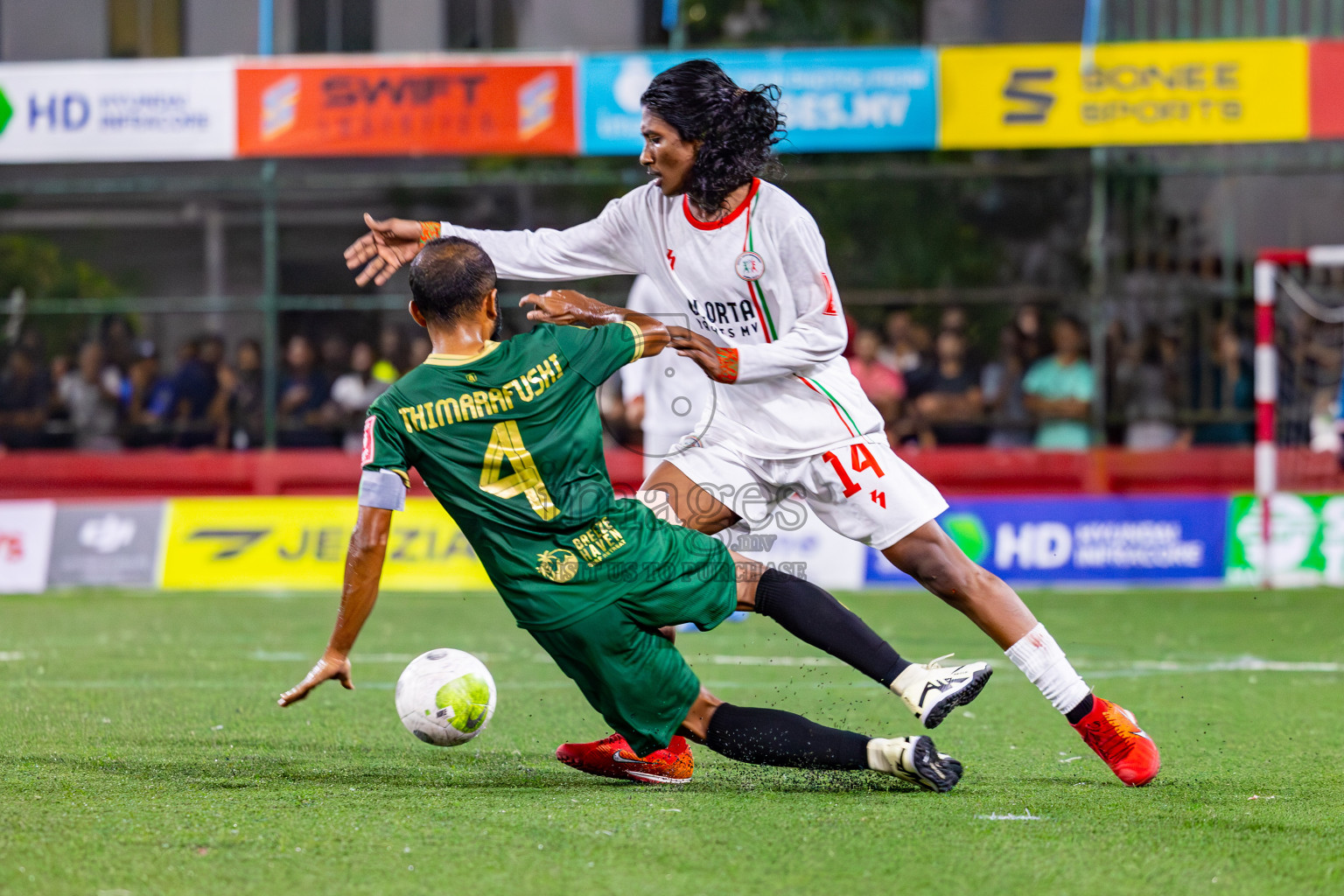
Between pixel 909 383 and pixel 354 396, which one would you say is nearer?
pixel 909 383

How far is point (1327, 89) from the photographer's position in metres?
14.6

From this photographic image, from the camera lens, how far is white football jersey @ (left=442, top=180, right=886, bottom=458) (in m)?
5.01

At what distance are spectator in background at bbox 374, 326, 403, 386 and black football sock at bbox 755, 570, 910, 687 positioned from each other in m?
11.2

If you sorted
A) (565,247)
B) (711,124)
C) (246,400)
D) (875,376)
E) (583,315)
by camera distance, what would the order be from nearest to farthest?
(583,315) < (711,124) < (565,247) < (875,376) < (246,400)

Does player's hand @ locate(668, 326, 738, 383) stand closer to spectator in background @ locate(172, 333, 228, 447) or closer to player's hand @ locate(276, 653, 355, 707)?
player's hand @ locate(276, 653, 355, 707)

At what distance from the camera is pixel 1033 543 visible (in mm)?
13023

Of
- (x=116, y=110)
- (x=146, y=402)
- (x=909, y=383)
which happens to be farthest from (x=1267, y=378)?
(x=116, y=110)

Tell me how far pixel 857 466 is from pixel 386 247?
1776 mm

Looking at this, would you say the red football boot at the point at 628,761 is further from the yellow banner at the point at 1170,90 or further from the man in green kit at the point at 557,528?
the yellow banner at the point at 1170,90

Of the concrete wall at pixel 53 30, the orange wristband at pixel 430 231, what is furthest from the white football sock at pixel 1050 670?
the concrete wall at pixel 53 30


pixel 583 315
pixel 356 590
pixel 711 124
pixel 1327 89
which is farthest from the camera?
pixel 1327 89

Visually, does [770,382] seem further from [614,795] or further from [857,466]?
[614,795]

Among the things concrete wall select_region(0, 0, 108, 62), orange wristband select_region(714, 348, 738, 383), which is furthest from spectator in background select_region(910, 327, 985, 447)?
orange wristband select_region(714, 348, 738, 383)

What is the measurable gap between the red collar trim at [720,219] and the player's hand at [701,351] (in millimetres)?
423
